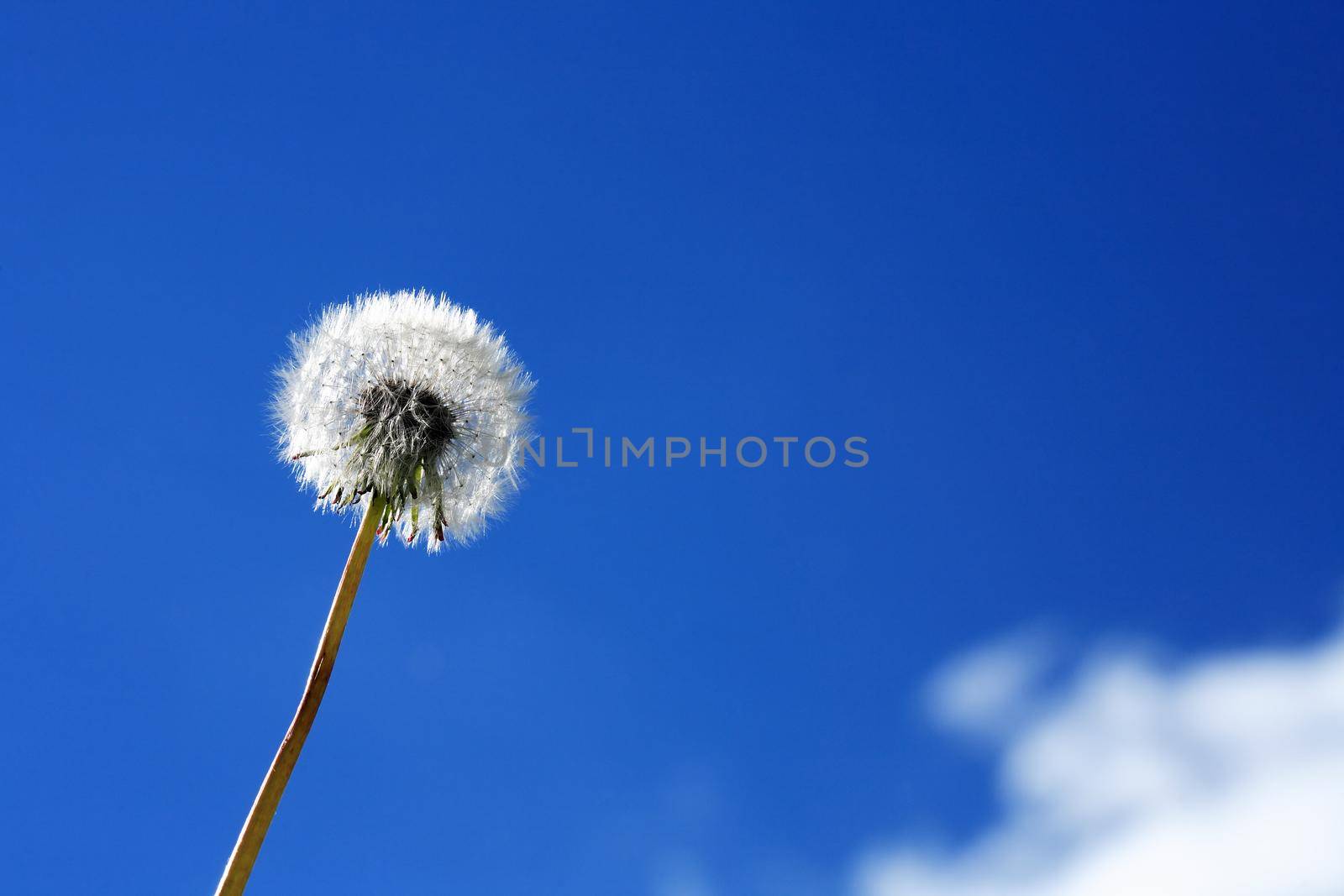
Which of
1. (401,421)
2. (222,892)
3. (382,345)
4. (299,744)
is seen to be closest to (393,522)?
(401,421)

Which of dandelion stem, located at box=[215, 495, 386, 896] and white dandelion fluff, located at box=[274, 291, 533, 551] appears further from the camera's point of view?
white dandelion fluff, located at box=[274, 291, 533, 551]

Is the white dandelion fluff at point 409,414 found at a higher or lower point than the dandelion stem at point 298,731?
higher

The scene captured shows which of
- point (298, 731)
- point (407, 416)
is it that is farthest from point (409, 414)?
point (298, 731)

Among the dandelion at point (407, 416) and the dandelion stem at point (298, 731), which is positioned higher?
the dandelion at point (407, 416)

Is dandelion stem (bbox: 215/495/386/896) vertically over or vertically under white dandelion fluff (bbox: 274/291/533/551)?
under

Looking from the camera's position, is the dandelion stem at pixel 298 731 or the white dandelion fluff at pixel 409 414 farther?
the white dandelion fluff at pixel 409 414
